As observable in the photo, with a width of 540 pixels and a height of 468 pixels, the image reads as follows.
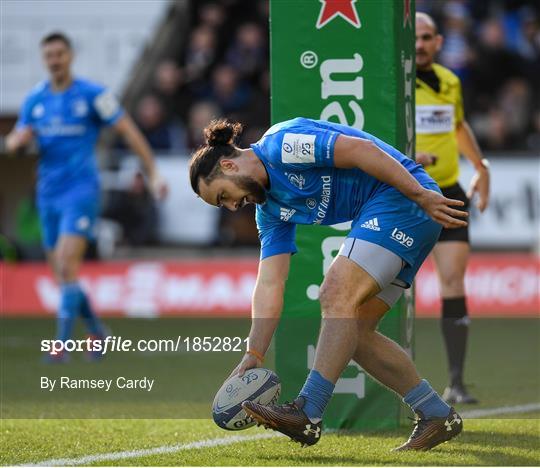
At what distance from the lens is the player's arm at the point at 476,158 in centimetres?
920

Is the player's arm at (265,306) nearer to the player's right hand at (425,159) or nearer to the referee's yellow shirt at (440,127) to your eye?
the player's right hand at (425,159)

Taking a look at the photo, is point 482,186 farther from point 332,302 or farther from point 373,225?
point 332,302

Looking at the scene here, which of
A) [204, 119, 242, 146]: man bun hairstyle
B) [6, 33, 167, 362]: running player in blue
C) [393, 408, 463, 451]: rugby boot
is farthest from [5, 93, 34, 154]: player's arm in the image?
[393, 408, 463, 451]: rugby boot

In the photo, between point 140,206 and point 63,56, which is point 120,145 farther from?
point 63,56

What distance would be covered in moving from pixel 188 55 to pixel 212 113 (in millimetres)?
1959

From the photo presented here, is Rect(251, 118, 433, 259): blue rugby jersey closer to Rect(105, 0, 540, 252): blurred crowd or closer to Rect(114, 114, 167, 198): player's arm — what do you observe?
Rect(114, 114, 167, 198): player's arm

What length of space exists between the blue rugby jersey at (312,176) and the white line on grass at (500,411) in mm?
2103

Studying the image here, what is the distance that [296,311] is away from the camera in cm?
718

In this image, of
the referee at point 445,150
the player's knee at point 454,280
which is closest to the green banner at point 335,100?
the referee at point 445,150

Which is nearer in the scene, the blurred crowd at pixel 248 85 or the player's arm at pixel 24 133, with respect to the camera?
the player's arm at pixel 24 133

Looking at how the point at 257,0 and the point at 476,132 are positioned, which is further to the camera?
the point at 257,0

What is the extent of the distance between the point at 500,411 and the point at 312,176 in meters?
2.65

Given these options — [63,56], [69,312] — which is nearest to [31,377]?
[69,312]

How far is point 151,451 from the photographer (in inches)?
253
